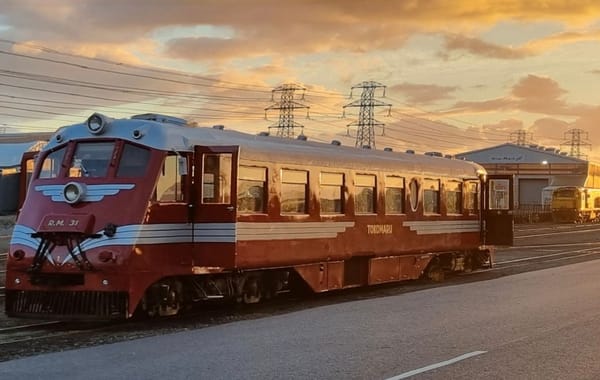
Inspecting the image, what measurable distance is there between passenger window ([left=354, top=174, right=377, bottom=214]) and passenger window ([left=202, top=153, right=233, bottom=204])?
436 cm

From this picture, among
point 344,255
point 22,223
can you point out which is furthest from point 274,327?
point 344,255

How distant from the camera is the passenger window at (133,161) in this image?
13.4 m

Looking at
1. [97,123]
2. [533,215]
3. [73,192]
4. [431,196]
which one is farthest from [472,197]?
[533,215]

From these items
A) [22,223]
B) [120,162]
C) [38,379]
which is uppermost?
[120,162]

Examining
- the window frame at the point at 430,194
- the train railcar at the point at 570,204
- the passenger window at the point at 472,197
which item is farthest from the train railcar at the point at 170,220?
the train railcar at the point at 570,204

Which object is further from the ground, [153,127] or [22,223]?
[153,127]

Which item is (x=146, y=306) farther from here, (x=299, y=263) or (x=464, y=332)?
(x=464, y=332)

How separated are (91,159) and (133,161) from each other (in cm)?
77

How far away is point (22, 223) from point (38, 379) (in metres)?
5.63

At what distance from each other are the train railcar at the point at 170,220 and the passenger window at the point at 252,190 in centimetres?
2

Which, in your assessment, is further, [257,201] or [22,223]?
[257,201]

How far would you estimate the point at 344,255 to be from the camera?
17.5 m

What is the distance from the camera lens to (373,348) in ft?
33.3

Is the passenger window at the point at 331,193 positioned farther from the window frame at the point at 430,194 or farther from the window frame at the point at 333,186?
the window frame at the point at 430,194
